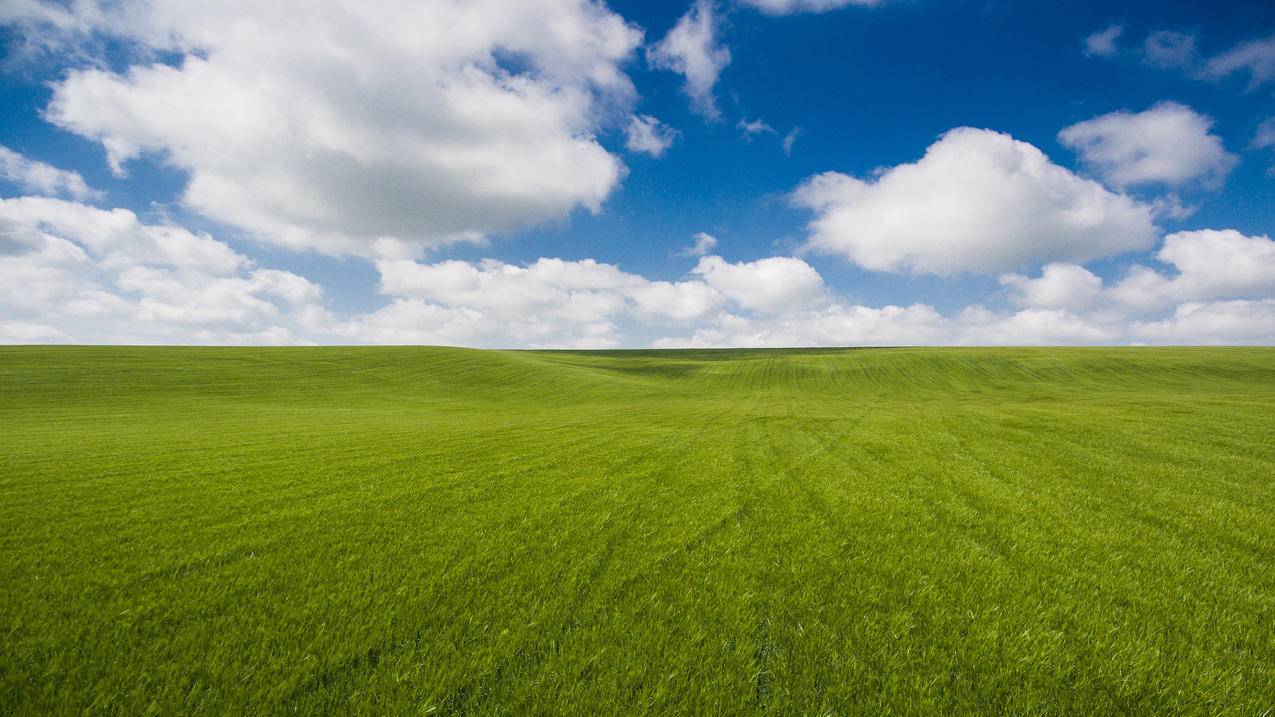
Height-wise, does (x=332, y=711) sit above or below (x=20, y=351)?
below

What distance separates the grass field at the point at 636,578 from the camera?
12.5 ft

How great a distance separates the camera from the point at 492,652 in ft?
13.7

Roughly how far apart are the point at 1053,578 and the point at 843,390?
57.5m

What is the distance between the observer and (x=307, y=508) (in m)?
8.19

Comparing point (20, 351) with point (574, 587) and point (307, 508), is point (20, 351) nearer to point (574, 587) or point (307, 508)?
point (307, 508)

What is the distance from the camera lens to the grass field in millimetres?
3818

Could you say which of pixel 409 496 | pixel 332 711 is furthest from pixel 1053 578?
pixel 409 496

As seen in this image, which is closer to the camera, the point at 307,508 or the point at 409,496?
the point at 307,508

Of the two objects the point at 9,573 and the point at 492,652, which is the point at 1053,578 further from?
the point at 9,573

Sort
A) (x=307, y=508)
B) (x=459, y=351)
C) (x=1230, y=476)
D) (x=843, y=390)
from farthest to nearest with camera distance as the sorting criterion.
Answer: (x=459, y=351) < (x=843, y=390) < (x=1230, y=476) < (x=307, y=508)

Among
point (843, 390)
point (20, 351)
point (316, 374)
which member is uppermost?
point (20, 351)

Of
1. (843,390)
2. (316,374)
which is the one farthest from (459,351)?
(843,390)

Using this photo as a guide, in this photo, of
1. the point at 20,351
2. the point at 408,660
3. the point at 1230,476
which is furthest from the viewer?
the point at 20,351

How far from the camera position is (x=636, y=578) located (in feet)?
18.9
